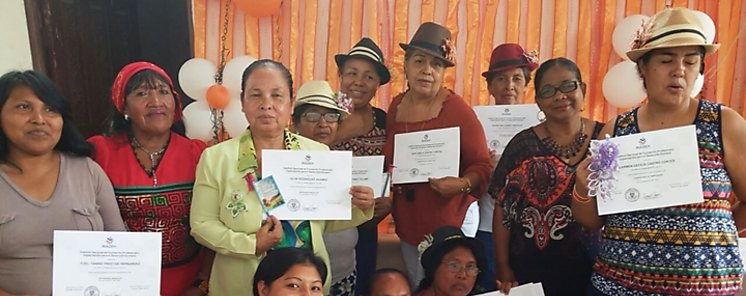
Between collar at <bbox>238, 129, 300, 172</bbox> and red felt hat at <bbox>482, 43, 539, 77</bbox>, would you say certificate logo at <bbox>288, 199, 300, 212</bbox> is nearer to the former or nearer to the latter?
collar at <bbox>238, 129, 300, 172</bbox>

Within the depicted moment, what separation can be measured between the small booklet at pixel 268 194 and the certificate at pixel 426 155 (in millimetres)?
767

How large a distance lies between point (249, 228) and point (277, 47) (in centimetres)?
281

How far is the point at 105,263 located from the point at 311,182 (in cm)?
76

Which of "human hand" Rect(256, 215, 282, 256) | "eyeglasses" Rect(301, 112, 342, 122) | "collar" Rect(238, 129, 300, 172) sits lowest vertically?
"human hand" Rect(256, 215, 282, 256)

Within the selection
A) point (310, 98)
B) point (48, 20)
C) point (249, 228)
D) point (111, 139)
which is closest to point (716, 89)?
point (310, 98)

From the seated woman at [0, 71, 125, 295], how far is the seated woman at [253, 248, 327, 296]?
0.65m

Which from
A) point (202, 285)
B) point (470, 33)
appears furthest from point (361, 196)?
point (470, 33)

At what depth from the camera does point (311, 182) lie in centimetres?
204

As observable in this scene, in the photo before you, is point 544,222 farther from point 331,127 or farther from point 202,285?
point 202,285

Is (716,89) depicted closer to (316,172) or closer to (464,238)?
(464,238)

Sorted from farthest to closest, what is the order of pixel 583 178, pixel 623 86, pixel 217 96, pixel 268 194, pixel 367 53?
pixel 217 96
pixel 623 86
pixel 367 53
pixel 268 194
pixel 583 178

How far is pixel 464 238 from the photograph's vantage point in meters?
2.52

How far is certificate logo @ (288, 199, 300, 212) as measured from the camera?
1992mm

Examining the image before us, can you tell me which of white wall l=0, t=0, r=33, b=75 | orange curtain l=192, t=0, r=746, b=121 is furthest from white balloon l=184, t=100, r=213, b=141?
white wall l=0, t=0, r=33, b=75
